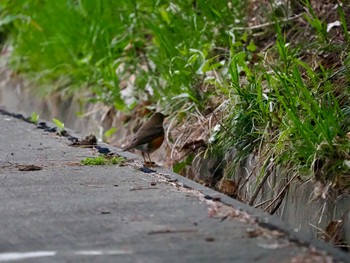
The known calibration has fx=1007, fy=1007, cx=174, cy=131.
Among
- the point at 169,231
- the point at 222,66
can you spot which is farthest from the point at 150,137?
the point at 169,231

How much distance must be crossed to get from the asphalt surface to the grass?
0.56 m

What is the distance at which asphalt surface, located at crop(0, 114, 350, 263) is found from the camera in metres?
3.10

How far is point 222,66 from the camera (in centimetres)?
644

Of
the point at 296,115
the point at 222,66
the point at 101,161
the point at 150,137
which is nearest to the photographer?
the point at 296,115

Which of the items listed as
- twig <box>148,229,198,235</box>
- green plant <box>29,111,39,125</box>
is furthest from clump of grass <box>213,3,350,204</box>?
green plant <box>29,111,39,125</box>

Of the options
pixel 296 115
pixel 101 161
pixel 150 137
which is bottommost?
pixel 101 161

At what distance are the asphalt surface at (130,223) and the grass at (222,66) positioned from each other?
56cm

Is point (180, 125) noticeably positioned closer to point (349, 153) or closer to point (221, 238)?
point (349, 153)

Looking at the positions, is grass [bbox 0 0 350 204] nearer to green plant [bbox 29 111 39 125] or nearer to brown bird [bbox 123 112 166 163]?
brown bird [bbox 123 112 166 163]

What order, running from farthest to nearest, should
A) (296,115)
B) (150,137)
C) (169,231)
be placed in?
1. (150,137)
2. (296,115)
3. (169,231)

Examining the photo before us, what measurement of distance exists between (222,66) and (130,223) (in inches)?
118

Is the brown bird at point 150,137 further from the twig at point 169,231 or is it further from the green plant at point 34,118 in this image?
the twig at point 169,231

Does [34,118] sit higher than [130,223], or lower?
lower

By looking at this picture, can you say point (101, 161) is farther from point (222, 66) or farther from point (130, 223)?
point (130, 223)
